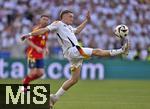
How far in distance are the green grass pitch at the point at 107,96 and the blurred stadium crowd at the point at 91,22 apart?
12.0 feet

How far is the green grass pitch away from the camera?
14984mm

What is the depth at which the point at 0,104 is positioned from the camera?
1185 centimetres

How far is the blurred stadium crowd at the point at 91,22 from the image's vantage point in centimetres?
2797

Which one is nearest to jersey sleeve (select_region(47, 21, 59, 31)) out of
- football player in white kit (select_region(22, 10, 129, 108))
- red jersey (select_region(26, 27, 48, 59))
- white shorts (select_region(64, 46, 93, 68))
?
football player in white kit (select_region(22, 10, 129, 108))

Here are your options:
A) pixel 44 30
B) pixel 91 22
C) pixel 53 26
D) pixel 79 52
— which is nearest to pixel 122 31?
pixel 79 52

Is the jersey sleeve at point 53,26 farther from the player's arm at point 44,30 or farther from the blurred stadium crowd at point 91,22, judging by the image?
the blurred stadium crowd at point 91,22

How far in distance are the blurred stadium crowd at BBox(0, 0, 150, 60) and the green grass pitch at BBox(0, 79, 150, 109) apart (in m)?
3.65

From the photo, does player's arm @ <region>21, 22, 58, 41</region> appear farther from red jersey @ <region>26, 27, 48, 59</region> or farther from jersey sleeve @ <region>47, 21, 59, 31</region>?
red jersey @ <region>26, 27, 48, 59</region>

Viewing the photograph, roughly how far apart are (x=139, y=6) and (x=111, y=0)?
1524mm

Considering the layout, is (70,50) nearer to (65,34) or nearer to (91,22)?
(65,34)

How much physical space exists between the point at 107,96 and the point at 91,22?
11.5m

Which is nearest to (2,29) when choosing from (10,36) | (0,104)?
(10,36)

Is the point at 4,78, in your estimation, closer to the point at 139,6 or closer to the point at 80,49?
the point at 139,6

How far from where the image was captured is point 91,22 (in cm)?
2936
